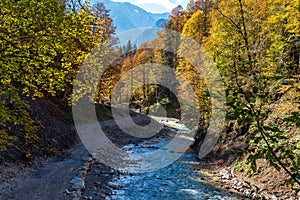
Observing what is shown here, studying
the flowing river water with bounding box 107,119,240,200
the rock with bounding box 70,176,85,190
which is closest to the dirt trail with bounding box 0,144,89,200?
the rock with bounding box 70,176,85,190

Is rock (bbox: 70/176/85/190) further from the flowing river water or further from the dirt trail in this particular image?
the flowing river water

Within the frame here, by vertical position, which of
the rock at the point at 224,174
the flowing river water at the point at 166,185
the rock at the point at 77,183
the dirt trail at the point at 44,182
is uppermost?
the dirt trail at the point at 44,182

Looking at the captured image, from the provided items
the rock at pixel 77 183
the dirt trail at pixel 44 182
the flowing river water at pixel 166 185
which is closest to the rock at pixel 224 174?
the flowing river water at pixel 166 185

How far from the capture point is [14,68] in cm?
416

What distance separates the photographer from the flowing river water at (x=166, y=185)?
8.98 m

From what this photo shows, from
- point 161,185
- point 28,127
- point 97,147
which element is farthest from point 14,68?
point 97,147

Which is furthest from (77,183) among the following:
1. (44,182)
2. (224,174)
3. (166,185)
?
(224,174)

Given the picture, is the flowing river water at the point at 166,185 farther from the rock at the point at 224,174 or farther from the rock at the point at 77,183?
the rock at the point at 77,183

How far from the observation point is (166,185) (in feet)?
33.8

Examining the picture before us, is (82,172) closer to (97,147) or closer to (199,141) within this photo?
(97,147)

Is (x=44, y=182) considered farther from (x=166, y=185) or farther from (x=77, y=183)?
(x=166, y=185)

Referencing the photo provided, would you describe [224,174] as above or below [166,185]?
above

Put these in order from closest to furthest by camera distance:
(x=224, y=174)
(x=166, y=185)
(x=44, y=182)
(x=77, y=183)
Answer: (x=44, y=182) < (x=77, y=183) < (x=166, y=185) < (x=224, y=174)

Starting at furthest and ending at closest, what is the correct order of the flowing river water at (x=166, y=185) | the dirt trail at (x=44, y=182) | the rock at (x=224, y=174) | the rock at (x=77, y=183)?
1. the rock at (x=224, y=174)
2. the flowing river water at (x=166, y=185)
3. the rock at (x=77, y=183)
4. the dirt trail at (x=44, y=182)
